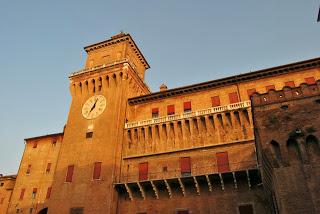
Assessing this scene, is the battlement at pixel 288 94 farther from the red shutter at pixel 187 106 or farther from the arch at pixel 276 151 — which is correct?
the red shutter at pixel 187 106

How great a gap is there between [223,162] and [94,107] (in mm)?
16084

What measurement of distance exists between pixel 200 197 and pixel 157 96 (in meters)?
12.3

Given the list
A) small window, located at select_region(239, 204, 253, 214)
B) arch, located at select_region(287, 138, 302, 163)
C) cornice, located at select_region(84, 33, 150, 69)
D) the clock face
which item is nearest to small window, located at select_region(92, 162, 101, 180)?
the clock face

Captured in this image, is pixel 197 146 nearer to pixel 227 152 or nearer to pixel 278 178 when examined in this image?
pixel 227 152

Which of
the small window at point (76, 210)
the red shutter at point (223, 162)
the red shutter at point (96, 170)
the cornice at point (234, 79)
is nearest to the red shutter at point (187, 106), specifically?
the cornice at point (234, 79)

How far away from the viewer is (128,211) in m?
27.7

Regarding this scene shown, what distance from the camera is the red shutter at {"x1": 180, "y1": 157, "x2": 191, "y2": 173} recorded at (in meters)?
27.0

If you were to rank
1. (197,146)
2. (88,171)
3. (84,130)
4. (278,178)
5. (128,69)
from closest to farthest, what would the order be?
(278,178) → (197,146) → (88,171) → (84,130) → (128,69)

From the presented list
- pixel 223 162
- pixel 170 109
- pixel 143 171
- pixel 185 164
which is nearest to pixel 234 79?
pixel 170 109

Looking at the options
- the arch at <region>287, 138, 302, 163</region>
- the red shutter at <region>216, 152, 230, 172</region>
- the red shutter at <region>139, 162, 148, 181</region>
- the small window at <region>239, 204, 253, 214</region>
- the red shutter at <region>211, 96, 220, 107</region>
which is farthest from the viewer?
the red shutter at <region>211, 96, 220, 107</region>

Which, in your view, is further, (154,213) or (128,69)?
(128,69)

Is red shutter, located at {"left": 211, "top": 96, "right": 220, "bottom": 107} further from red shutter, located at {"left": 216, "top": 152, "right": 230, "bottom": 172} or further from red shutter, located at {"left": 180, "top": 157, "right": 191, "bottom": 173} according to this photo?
red shutter, located at {"left": 180, "top": 157, "right": 191, "bottom": 173}

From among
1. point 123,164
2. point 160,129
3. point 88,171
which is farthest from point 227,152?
point 88,171

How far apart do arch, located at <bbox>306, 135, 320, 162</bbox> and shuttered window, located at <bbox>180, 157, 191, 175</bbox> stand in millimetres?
13319
